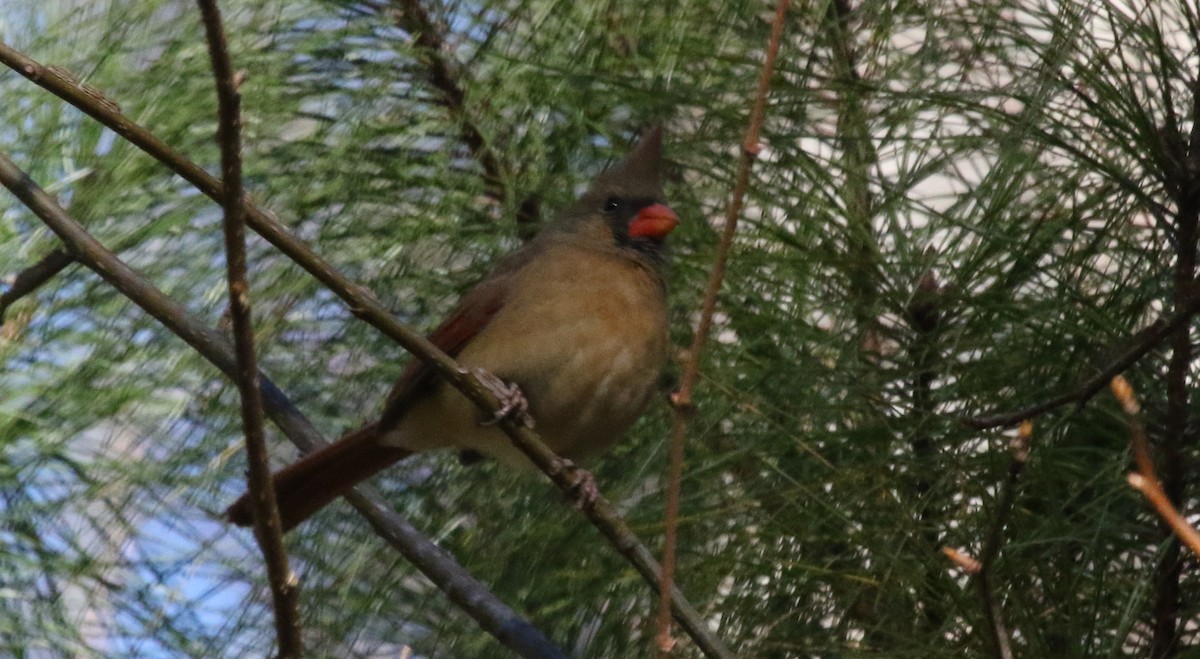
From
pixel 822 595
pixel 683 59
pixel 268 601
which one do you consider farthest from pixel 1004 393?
pixel 268 601

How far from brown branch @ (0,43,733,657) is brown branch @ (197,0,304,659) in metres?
0.04

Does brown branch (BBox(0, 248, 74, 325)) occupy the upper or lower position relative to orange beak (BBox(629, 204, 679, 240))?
lower

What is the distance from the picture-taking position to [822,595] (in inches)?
77.6

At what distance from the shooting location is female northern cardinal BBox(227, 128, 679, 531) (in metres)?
2.07

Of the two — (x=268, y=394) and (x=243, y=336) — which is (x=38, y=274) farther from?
(x=243, y=336)

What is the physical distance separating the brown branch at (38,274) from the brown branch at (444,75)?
0.66m

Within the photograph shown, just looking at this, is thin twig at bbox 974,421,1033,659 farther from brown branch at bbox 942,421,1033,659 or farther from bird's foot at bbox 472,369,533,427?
bird's foot at bbox 472,369,533,427

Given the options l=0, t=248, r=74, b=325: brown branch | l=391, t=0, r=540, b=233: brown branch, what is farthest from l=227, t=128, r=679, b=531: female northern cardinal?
l=0, t=248, r=74, b=325: brown branch

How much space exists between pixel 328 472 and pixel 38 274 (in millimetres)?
496

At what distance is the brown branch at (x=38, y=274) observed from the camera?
165 centimetres

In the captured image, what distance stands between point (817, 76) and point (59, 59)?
1032 mm

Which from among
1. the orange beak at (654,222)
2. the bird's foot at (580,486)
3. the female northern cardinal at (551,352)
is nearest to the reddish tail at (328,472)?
the female northern cardinal at (551,352)

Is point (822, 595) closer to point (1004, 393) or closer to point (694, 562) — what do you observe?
point (694, 562)

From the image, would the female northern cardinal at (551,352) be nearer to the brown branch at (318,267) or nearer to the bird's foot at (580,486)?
the bird's foot at (580,486)
